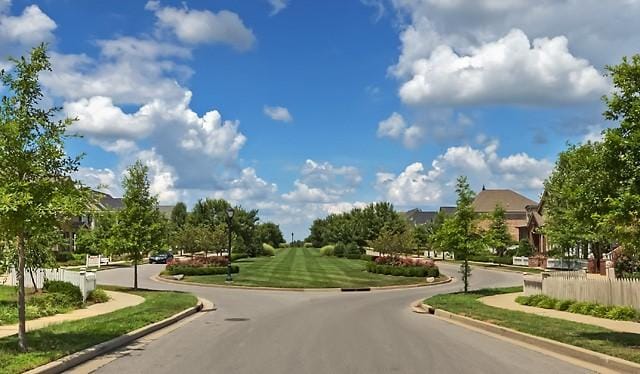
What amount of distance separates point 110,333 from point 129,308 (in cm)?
653

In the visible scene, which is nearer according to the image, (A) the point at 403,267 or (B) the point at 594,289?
(B) the point at 594,289

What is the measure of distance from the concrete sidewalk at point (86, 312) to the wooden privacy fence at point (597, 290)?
48.5 feet

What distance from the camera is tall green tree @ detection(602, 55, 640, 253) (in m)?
12.0

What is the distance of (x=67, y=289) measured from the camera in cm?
2142

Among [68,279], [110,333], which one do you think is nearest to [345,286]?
[68,279]

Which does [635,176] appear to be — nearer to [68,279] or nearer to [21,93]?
[21,93]

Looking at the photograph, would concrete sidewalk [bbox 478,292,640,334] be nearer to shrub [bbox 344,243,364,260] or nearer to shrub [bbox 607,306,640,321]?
shrub [bbox 607,306,640,321]

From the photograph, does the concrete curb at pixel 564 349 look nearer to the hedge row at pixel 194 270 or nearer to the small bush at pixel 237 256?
the hedge row at pixel 194 270

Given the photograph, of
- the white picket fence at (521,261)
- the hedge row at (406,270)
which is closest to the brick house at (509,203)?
the white picket fence at (521,261)

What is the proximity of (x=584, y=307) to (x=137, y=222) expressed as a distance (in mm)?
20367

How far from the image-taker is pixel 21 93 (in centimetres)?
1170

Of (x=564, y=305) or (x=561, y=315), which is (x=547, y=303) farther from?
(x=561, y=315)

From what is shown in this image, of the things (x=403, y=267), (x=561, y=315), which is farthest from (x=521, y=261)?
(x=561, y=315)

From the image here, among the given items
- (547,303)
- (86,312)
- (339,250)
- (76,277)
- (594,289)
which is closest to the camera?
(86,312)
